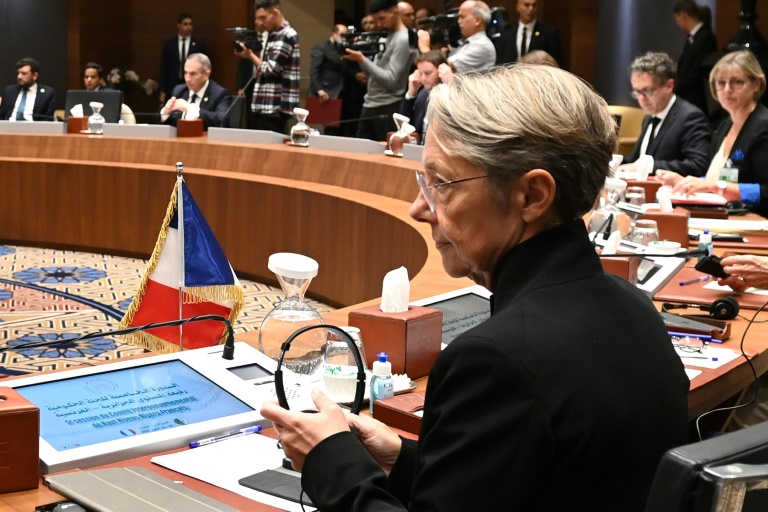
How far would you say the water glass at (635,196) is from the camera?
375 centimetres

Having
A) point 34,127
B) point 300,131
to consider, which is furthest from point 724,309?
point 34,127

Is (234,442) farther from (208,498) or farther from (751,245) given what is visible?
(751,245)

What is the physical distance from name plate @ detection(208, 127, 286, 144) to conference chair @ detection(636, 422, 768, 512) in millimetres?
5907

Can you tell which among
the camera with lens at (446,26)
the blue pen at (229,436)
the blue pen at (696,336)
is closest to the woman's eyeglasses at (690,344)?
the blue pen at (696,336)

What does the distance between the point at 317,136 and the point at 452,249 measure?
5.04 m

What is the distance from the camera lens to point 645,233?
11.0ft

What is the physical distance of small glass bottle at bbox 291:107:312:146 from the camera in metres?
6.36

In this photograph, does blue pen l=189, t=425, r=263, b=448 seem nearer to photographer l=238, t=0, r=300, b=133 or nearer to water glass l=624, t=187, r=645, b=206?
water glass l=624, t=187, r=645, b=206

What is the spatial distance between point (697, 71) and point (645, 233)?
4465mm

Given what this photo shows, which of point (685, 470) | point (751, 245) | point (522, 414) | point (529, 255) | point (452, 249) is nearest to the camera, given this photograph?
point (685, 470)

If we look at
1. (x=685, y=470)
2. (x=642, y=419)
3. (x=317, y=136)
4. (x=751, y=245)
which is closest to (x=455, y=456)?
(x=642, y=419)

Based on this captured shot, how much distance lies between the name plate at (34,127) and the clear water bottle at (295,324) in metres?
5.38

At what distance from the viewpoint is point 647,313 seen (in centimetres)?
128

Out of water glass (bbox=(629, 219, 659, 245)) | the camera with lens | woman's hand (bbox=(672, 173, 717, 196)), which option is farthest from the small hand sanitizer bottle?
the camera with lens
